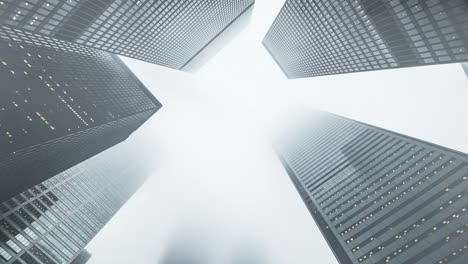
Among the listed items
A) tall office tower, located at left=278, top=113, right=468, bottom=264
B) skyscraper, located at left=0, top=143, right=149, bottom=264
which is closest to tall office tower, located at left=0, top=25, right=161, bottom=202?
skyscraper, located at left=0, top=143, right=149, bottom=264

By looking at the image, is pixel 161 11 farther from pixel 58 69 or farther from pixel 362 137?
pixel 362 137

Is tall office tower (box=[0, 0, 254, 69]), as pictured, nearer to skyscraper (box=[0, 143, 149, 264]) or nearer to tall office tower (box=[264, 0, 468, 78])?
tall office tower (box=[264, 0, 468, 78])

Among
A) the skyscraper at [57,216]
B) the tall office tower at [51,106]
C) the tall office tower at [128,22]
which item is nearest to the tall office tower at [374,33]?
the tall office tower at [128,22]

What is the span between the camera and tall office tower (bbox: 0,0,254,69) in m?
55.8

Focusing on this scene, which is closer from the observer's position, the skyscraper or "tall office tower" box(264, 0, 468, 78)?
"tall office tower" box(264, 0, 468, 78)

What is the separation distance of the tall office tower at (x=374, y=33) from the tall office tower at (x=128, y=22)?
35.7 metres

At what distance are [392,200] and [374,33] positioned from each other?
179 ft

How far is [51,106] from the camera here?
93.9m

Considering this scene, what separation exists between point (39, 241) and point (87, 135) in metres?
42.5

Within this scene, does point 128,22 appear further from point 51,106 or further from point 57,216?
point 57,216

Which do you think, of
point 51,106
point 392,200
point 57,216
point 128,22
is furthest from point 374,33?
point 57,216

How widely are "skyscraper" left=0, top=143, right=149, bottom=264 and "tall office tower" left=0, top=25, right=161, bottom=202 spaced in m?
13.8

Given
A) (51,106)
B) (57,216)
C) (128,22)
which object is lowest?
(57,216)

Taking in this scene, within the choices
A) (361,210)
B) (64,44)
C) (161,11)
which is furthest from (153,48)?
(361,210)
